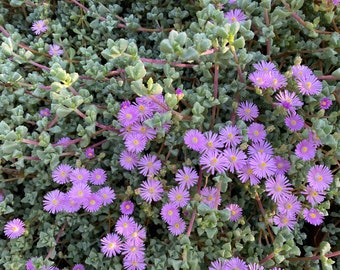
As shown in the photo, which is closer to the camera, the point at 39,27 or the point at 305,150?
the point at 305,150

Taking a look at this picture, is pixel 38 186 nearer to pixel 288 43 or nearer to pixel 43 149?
pixel 43 149

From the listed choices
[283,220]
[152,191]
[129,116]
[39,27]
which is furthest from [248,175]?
[39,27]

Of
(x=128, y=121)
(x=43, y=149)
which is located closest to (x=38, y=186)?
(x=43, y=149)

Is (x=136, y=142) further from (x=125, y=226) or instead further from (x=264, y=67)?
(x=264, y=67)

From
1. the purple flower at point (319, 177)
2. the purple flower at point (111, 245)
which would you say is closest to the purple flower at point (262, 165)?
the purple flower at point (319, 177)

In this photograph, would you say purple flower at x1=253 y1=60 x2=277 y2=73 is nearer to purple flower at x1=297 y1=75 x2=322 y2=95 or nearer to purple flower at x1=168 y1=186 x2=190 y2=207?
purple flower at x1=297 y1=75 x2=322 y2=95

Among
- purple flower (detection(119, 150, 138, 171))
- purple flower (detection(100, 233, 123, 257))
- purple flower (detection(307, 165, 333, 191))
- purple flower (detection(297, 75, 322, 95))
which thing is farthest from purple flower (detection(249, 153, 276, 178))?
purple flower (detection(100, 233, 123, 257))
